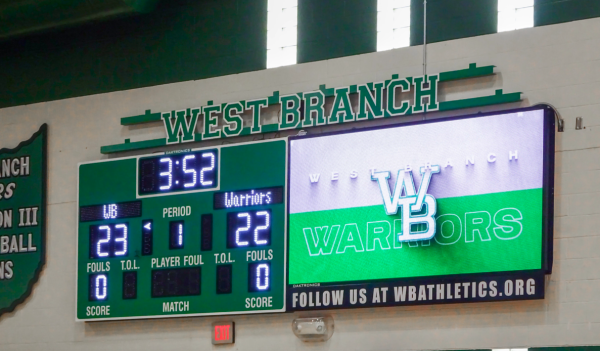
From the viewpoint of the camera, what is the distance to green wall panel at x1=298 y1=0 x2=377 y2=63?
9023 mm

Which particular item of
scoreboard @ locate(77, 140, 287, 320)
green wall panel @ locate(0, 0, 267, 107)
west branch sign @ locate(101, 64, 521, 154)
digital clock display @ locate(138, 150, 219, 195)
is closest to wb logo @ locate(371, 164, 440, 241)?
west branch sign @ locate(101, 64, 521, 154)

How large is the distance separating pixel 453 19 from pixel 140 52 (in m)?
3.16

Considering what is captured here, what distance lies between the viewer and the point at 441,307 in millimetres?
8172

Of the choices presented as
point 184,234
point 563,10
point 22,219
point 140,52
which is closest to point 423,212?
point 563,10

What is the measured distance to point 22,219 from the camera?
10.4 meters

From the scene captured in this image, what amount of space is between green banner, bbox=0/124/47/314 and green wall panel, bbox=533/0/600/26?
4.96 meters

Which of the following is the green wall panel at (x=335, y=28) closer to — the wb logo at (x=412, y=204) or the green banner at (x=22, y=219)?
the wb logo at (x=412, y=204)

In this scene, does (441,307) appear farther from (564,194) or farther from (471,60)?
(471,60)

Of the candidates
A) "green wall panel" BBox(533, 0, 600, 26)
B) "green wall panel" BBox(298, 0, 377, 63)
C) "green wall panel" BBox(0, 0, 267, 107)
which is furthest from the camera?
"green wall panel" BBox(0, 0, 267, 107)

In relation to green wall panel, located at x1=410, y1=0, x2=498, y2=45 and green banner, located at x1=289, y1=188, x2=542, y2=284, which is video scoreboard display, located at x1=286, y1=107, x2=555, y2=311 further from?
green wall panel, located at x1=410, y1=0, x2=498, y2=45

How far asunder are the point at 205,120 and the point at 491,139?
9.07ft

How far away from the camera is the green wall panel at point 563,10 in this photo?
8.05 metres

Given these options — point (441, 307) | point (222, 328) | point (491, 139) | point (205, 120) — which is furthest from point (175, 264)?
point (491, 139)

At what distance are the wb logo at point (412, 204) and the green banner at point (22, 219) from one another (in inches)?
147
